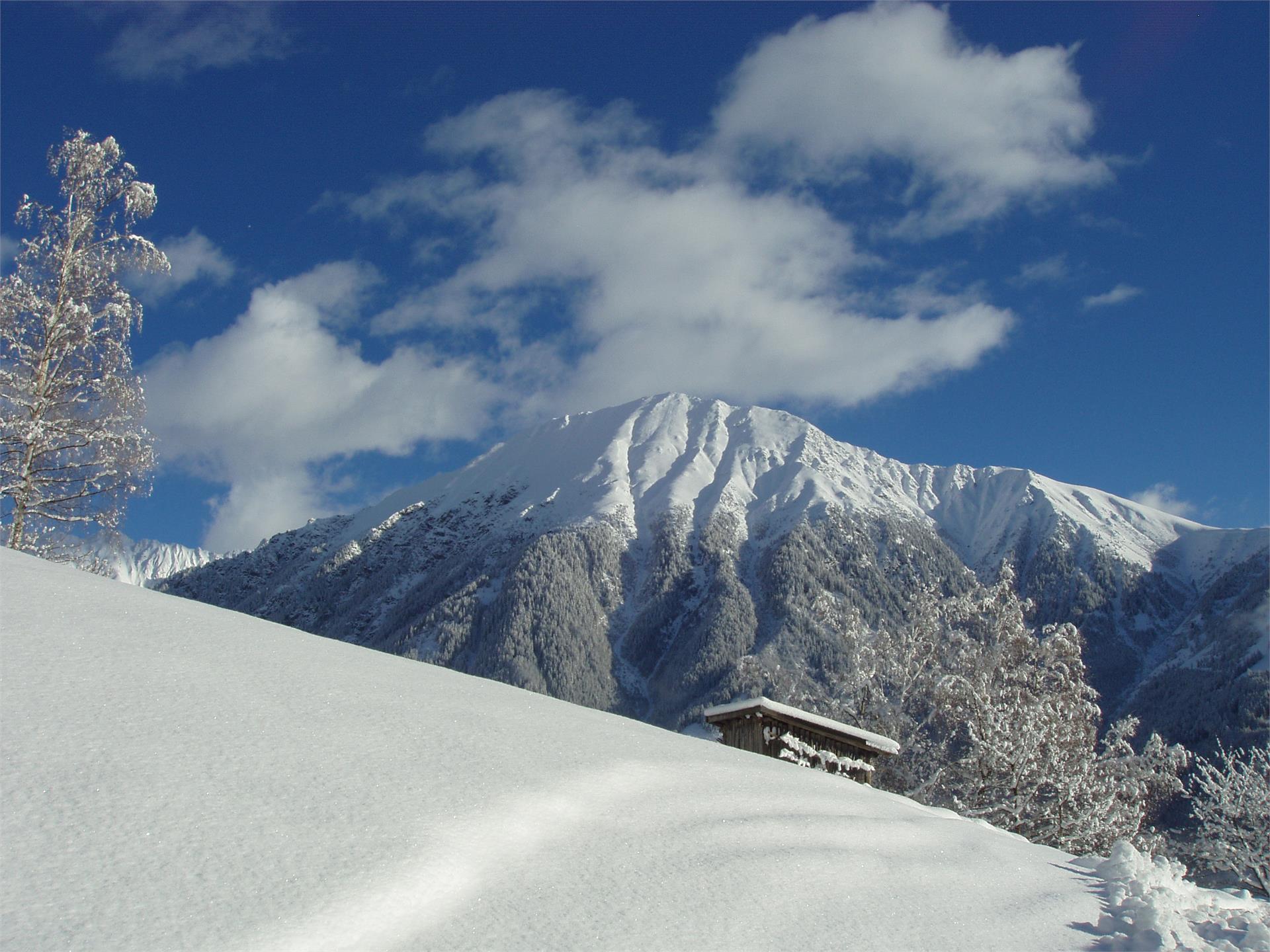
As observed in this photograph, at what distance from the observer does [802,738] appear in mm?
18281

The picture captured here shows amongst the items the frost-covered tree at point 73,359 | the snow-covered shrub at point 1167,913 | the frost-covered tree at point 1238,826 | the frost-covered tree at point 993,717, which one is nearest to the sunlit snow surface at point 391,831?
the snow-covered shrub at point 1167,913

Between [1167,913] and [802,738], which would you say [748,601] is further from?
[1167,913]

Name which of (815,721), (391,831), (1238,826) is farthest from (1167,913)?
(1238,826)

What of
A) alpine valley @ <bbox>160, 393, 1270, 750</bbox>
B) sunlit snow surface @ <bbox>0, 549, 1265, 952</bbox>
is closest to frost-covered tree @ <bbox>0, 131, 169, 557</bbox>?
sunlit snow surface @ <bbox>0, 549, 1265, 952</bbox>

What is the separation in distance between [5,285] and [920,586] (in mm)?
26559

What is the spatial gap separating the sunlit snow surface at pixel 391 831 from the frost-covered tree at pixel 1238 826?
98.1 ft

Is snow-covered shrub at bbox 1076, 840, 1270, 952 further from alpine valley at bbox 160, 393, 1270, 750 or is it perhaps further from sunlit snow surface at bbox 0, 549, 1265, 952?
alpine valley at bbox 160, 393, 1270, 750

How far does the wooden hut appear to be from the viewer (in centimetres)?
1783

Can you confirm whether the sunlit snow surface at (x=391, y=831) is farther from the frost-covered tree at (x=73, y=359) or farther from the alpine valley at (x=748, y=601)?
the alpine valley at (x=748, y=601)

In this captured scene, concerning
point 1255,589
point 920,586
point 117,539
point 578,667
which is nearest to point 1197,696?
point 1255,589

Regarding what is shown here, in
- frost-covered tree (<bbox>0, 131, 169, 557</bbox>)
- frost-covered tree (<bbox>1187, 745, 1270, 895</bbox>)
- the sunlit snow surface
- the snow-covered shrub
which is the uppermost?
frost-covered tree (<bbox>0, 131, 169, 557</bbox>)

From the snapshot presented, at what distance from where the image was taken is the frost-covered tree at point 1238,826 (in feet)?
98.9

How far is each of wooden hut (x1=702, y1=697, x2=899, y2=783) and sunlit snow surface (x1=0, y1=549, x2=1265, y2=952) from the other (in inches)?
415

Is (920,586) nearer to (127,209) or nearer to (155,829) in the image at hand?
(127,209)
